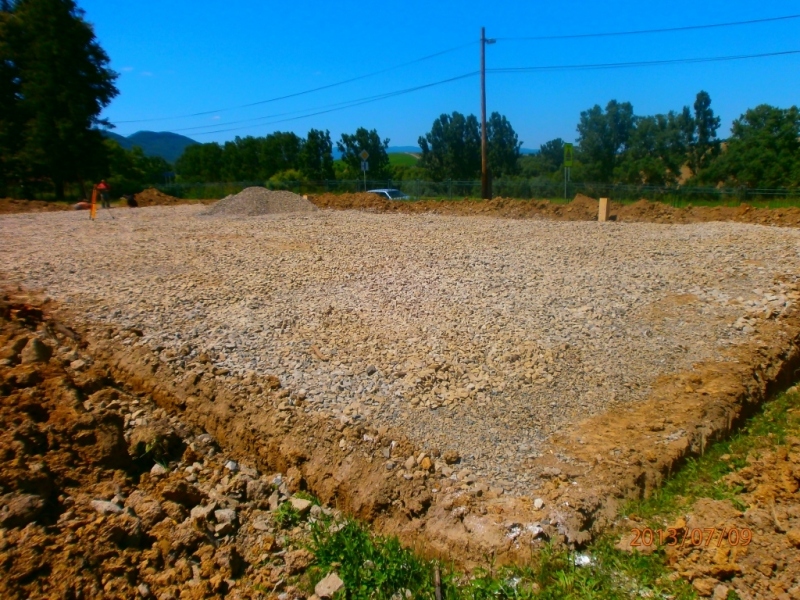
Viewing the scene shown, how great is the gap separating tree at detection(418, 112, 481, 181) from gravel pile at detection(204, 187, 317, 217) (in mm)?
31954

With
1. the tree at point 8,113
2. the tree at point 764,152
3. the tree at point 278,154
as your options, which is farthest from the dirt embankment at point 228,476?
the tree at point 278,154

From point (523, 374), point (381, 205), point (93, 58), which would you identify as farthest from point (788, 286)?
point (93, 58)

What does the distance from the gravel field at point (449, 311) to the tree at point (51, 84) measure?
913 inches

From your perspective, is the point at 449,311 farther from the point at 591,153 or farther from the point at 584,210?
the point at 591,153

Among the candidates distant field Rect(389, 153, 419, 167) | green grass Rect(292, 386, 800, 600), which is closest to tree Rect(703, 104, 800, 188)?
green grass Rect(292, 386, 800, 600)

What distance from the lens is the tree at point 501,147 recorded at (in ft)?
163

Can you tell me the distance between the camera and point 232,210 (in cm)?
1883

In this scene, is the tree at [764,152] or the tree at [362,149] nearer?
the tree at [764,152]

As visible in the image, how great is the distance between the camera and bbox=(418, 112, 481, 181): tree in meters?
50.1

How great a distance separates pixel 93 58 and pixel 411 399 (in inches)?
1412

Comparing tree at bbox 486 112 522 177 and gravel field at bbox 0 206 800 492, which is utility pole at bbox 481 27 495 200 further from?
tree at bbox 486 112 522 177

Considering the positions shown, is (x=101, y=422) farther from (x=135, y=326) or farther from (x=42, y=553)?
(x=135, y=326)

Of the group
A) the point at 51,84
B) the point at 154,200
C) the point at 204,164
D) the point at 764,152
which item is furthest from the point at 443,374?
the point at 204,164

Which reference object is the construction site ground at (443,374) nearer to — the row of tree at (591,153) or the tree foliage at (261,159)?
the row of tree at (591,153)
